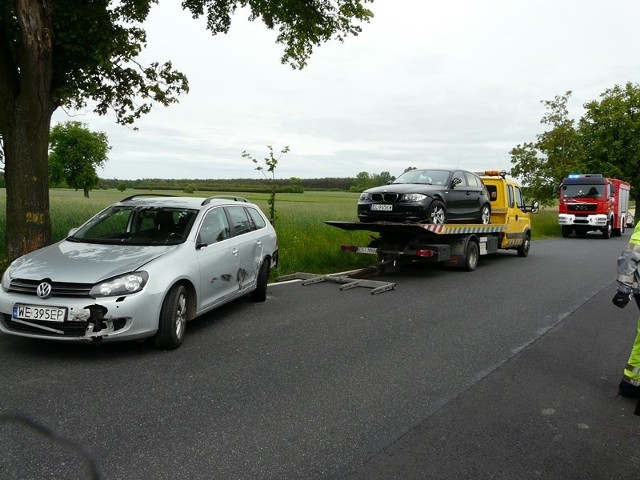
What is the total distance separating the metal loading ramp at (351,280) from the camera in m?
9.77

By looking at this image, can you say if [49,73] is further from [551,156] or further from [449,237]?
[551,156]

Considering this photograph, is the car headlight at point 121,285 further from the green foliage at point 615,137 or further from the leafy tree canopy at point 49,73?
the green foliage at point 615,137

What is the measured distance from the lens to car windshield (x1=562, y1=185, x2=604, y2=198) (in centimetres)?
2677

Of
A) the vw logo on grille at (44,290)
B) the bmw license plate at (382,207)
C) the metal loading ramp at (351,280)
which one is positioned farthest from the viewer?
the bmw license plate at (382,207)

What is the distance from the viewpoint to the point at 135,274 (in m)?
5.39

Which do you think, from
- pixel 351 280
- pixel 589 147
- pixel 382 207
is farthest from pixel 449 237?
pixel 589 147

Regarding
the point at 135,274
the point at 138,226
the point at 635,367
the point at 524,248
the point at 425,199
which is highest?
the point at 425,199

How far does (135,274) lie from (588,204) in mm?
25923

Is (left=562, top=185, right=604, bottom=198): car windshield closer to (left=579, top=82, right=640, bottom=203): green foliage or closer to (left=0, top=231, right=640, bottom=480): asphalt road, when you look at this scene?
(left=579, top=82, right=640, bottom=203): green foliage

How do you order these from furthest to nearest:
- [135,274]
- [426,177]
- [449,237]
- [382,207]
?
[426,177], [449,237], [382,207], [135,274]

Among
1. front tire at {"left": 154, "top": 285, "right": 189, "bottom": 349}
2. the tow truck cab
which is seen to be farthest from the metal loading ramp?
the tow truck cab

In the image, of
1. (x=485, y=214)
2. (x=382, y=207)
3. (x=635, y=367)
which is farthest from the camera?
(x=485, y=214)

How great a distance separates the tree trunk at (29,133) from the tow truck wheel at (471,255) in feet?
28.3

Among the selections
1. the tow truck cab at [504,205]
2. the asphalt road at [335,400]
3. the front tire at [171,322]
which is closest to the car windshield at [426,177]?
the tow truck cab at [504,205]
